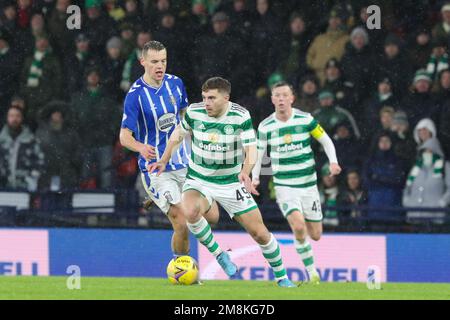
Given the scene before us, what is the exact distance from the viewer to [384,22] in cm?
1650

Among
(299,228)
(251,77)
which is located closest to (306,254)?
(299,228)

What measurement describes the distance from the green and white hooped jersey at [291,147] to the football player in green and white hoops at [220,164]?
6.33ft

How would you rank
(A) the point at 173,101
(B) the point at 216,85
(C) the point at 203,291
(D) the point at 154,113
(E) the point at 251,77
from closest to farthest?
1. (C) the point at 203,291
2. (B) the point at 216,85
3. (D) the point at 154,113
4. (A) the point at 173,101
5. (E) the point at 251,77

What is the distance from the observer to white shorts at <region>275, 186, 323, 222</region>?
1367cm

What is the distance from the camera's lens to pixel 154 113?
1202 centimetres

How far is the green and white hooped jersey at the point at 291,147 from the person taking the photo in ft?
44.9

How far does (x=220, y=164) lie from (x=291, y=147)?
2.17 meters

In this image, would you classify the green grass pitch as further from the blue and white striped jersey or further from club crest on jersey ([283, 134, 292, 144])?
club crest on jersey ([283, 134, 292, 144])

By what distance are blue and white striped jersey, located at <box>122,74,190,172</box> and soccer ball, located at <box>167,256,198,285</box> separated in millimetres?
864

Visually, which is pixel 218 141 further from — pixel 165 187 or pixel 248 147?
pixel 165 187

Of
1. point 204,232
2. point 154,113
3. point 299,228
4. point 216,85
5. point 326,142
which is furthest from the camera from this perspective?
point 299,228

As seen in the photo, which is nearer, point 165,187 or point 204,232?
point 204,232

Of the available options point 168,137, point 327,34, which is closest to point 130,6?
point 327,34

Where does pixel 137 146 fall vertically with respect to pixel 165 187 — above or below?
above
